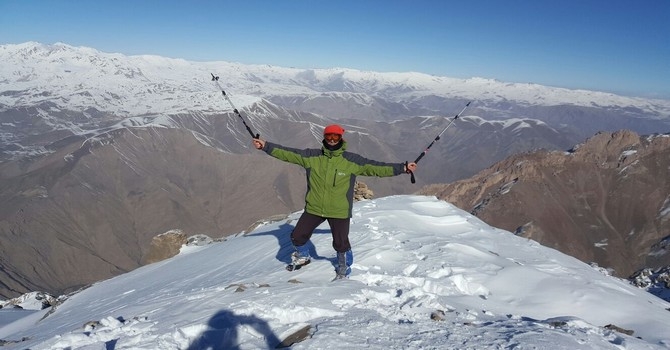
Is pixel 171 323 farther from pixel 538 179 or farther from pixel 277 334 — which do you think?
pixel 538 179

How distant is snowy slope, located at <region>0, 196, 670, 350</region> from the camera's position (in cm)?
758

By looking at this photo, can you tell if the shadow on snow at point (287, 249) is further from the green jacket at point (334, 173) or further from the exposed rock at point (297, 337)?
the exposed rock at point (297, 337)

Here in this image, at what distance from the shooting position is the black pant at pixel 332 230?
10.5 meters

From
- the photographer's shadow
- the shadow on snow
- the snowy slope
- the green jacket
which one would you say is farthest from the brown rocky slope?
the photographer's shadow

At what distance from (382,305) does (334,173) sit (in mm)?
3054

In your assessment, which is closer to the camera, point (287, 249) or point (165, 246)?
point (287, 249)

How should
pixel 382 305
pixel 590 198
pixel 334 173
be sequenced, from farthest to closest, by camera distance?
pixel 590 198
pixel 334 173
pixel 382 305

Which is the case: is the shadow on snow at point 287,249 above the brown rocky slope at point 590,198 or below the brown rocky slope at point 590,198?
above

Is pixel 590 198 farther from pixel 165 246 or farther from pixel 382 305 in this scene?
pixel 382 305

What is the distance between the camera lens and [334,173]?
33.4 feet

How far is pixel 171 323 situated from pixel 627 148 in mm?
194459

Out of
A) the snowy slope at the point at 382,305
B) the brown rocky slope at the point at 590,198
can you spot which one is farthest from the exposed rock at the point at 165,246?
the brown rocky slope at the point at 590,198

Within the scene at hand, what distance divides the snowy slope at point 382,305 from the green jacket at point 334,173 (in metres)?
1.82

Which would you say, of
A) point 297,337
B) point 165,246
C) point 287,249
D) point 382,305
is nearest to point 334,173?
point 382,305
